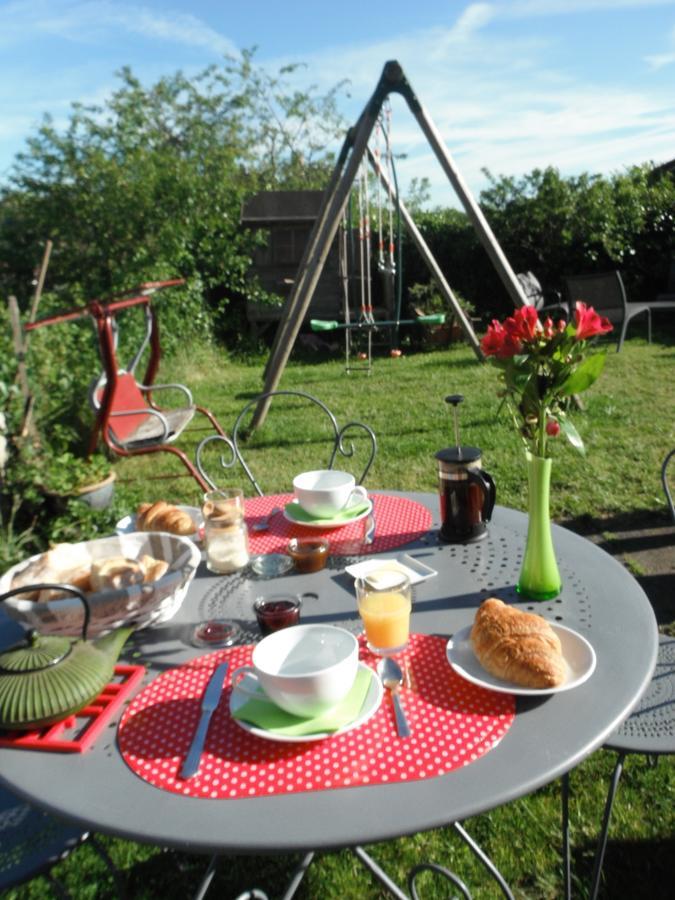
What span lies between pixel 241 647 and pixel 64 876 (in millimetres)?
1154

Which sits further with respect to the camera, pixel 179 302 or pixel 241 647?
pixel 179 302

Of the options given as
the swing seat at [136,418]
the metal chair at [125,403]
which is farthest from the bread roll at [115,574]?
the swing seat at [136,418]

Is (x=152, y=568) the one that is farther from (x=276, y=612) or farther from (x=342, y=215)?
(x=342, y=215)

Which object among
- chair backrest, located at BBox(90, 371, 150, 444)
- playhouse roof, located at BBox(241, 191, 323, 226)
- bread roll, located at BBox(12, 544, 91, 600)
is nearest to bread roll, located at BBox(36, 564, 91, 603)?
bread roll, located at BBox(12, 544, 91, 600)

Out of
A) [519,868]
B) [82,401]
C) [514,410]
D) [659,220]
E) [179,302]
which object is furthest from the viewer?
[659,220]

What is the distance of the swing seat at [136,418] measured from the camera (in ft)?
14.0

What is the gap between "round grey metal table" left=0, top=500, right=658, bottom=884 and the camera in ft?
2.61

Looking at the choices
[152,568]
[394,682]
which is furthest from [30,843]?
[394,682]

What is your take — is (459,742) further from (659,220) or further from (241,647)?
(659,220)

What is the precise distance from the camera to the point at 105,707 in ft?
3.46

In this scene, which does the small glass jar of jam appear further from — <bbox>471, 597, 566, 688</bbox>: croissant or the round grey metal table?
<bbox>471, 597, 566, 688</bbox>: croissant

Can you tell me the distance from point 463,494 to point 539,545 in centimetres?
31

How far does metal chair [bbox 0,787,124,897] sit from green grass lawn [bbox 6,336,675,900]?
1.96 ft

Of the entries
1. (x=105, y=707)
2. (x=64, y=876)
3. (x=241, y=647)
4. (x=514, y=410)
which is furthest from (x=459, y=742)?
(x=64, y=876)
